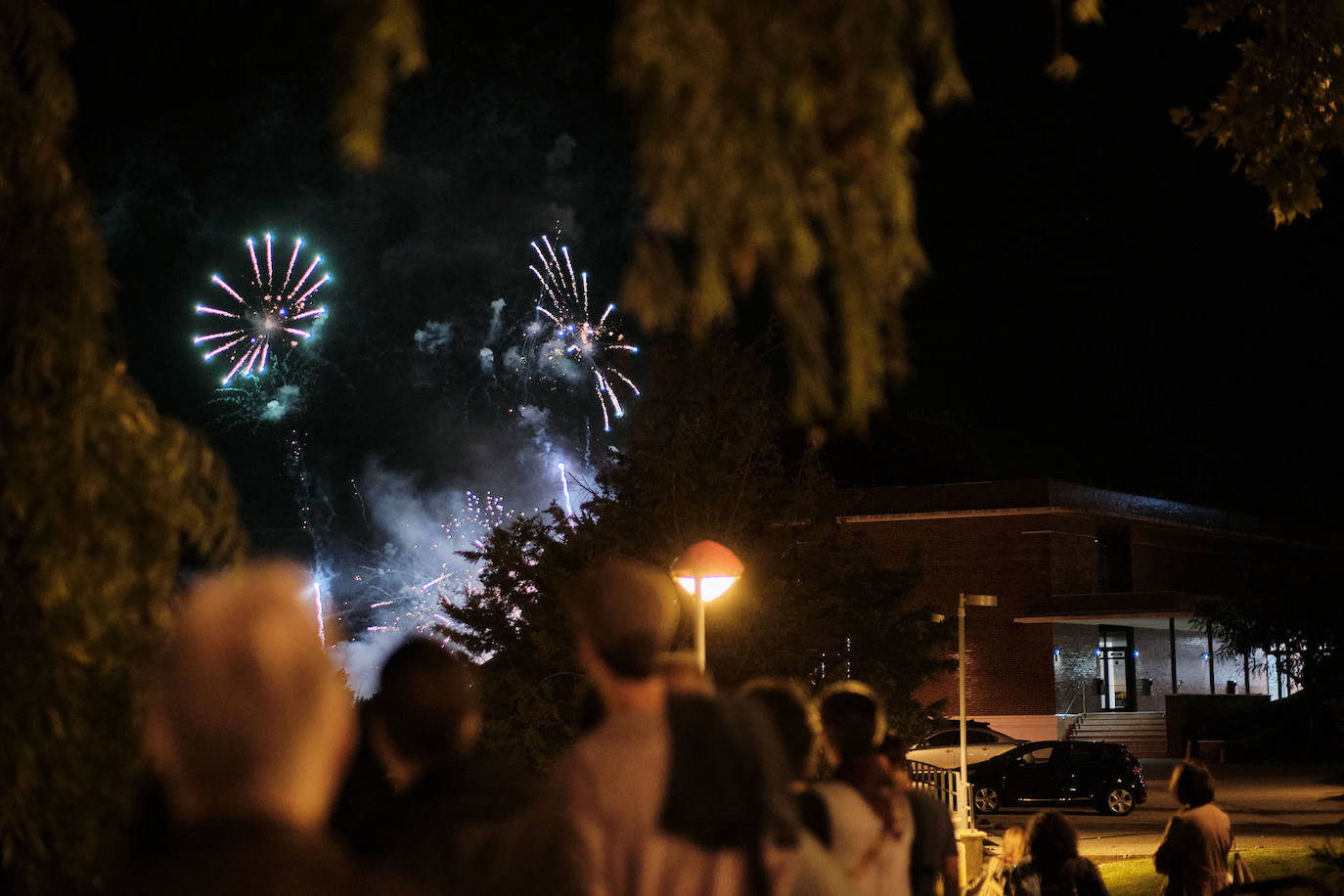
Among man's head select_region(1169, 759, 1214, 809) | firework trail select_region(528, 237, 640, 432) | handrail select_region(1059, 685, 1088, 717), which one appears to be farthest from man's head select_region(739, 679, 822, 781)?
handrail select_region(1059, 685, 1088, 717)

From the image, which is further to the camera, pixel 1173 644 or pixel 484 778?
pixel 1173 644

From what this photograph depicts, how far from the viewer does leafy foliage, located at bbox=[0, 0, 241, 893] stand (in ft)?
15.3

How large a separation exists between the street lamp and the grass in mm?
7640

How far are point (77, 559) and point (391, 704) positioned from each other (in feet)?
5.88

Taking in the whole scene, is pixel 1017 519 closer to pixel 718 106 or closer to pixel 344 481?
pixel 718 106

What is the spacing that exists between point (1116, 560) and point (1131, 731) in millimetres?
6541

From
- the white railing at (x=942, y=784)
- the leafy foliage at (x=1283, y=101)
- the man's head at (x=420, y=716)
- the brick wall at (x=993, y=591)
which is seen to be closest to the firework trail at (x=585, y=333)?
the brick wall at (x=993, y=591)

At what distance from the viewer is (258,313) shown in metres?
51.9

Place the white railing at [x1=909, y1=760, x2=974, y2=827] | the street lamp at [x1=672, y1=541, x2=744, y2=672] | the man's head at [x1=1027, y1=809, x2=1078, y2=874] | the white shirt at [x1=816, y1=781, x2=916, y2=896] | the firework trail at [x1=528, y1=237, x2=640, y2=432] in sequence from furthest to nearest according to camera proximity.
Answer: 1. the firework trail at [x1=528, y1=237, x2=640, y2=432]
2. the white railing at [x1=909, y1=760, x2=974, y2=827]
3. the street lamp at [x1=672, y1=541, x2=744, y2=672]
4. the man's head at [x1=1027, y1=809, x2=1078, y2=874]
5. the white shirt at [x1=816, y1=781, x2=916, y2=896]

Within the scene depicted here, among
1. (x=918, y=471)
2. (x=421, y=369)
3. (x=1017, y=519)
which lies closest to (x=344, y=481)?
(x=421, y=369)

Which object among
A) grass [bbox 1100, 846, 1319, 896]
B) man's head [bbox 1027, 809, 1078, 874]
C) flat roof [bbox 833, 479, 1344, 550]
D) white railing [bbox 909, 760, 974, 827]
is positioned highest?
flat roof [bbox 833, 479, 1344, 550]

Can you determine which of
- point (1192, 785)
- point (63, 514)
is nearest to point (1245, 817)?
point (1192, 785)

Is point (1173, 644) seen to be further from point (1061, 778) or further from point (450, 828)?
point (450, 828)

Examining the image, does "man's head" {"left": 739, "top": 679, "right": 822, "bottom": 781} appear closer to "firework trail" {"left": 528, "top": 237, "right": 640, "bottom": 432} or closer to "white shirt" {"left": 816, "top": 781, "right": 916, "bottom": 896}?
"white shirt" {"left": 816, "top": 781, "right": 916, "bottom": 896}
